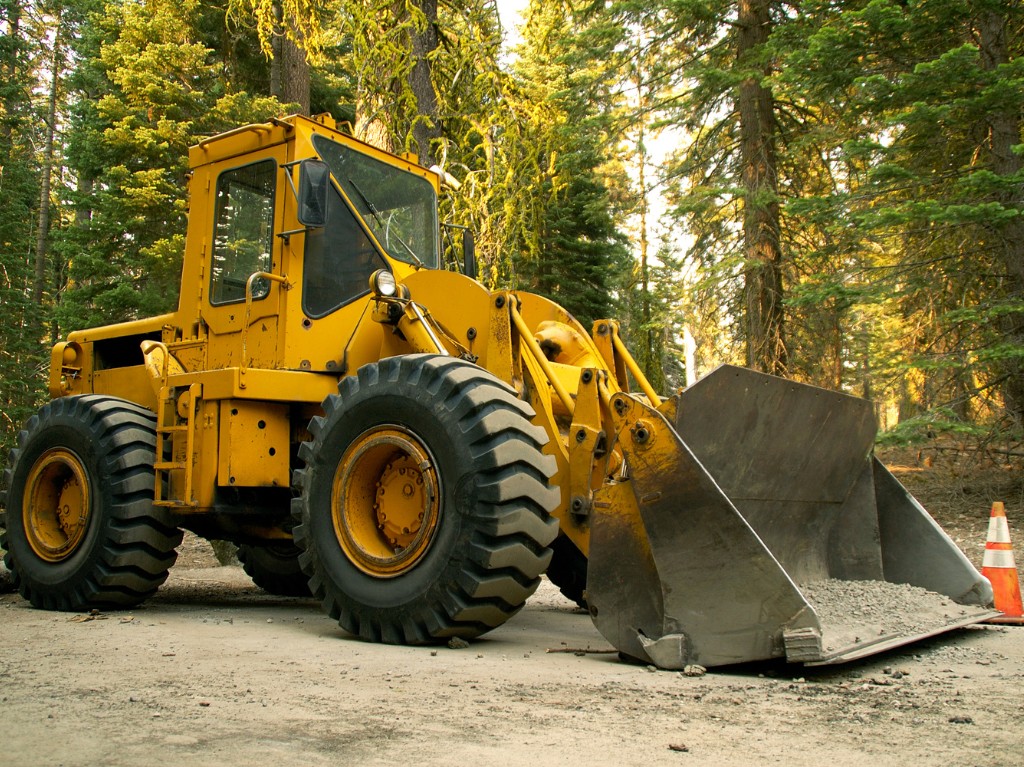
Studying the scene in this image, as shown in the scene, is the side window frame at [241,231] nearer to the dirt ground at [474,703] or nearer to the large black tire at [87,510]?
the large black tire at [87,510]

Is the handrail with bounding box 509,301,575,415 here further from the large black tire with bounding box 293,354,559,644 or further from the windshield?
the windshield

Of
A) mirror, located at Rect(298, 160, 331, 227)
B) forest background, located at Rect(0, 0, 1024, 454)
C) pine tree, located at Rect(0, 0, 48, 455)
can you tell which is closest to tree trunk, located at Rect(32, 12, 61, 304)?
pine tree, located at Rect(0, 0, 48, 455)

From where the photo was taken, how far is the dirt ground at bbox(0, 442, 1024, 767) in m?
2.93

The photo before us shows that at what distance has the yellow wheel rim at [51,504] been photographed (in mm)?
7113

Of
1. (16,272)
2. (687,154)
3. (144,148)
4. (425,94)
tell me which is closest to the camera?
(425,94)

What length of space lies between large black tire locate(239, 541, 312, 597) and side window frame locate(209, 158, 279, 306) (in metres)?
2.50

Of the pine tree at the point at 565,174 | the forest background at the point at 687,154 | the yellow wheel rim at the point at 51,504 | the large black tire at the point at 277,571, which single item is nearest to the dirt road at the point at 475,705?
the yellow wheel rim at the point at 51,504

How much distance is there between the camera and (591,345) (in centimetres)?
621

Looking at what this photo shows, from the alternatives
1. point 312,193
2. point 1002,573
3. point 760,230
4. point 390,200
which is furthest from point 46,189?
point 1002,573

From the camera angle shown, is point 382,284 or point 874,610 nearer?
point 874,610

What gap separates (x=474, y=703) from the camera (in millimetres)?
3631

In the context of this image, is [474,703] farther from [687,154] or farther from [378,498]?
[687,154]

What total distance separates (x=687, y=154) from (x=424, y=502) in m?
12.1

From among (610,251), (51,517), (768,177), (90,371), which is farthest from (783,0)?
(51,517)
